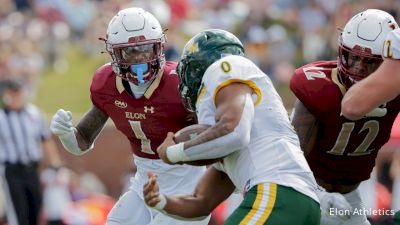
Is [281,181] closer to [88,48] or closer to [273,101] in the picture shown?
[273,101]

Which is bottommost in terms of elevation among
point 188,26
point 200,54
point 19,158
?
point 19,158

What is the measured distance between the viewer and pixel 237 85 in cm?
467

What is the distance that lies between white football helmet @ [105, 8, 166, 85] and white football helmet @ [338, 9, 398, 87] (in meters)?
1.03

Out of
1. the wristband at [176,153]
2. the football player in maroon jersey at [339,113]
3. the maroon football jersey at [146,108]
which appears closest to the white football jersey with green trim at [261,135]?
the wristband at [176,153]

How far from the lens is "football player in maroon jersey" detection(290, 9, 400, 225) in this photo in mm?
5598

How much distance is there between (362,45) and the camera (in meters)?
5.60

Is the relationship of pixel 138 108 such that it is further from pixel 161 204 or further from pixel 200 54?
pixel 161 204

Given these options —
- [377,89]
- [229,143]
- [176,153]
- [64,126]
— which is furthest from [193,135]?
[64,126]

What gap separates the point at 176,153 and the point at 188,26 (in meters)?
8.12

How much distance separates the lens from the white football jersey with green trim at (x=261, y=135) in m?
4.67

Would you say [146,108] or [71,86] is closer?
[146,108]

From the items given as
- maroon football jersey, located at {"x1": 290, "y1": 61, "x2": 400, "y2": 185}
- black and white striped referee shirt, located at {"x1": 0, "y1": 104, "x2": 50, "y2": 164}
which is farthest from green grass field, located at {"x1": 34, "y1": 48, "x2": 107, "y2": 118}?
maroon football jersey, located at {"x1": 290, "y1": 61, "x2": 400, "y2": 185}

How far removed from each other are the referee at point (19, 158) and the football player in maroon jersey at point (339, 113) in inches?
190

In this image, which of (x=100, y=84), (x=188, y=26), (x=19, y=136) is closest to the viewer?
(x=100, y=84)
